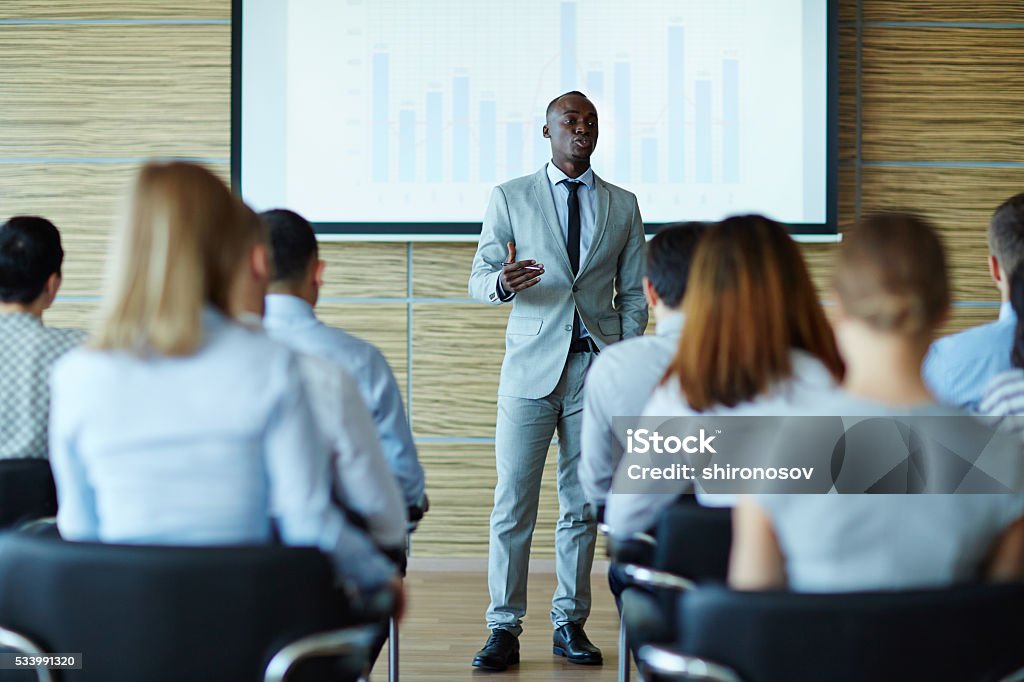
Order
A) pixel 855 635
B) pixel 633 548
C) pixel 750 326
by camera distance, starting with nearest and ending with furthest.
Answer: pixel 855 635 → pixel 750 326 → pixel 633 548

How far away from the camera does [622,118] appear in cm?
455

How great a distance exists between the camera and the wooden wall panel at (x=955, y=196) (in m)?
4.61

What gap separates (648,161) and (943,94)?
140cm

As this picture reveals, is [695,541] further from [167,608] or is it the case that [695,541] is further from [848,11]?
[848,11]

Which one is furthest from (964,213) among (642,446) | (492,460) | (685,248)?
(642,446)

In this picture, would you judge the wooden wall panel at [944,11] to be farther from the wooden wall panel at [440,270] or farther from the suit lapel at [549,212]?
the wooden wall panel at [440,270]

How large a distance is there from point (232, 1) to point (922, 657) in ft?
13.9

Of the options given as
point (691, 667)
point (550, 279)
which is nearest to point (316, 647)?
point (691, 667)

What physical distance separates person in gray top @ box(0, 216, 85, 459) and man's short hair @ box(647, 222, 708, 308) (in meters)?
1.33

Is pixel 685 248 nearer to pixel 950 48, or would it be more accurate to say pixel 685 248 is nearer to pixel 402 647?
pixel 402 647

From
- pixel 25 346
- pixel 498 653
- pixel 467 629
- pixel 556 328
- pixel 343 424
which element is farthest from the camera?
pixel 467 629

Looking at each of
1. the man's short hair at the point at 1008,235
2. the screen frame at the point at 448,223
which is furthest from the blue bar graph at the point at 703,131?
the man's short hair at the point at 1008,235

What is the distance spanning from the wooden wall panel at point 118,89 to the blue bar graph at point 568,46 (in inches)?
60.6

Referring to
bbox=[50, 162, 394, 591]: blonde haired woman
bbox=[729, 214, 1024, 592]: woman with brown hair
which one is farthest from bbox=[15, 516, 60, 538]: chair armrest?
bbox=[729, 214, 1024, 592]: woman with brown hair
